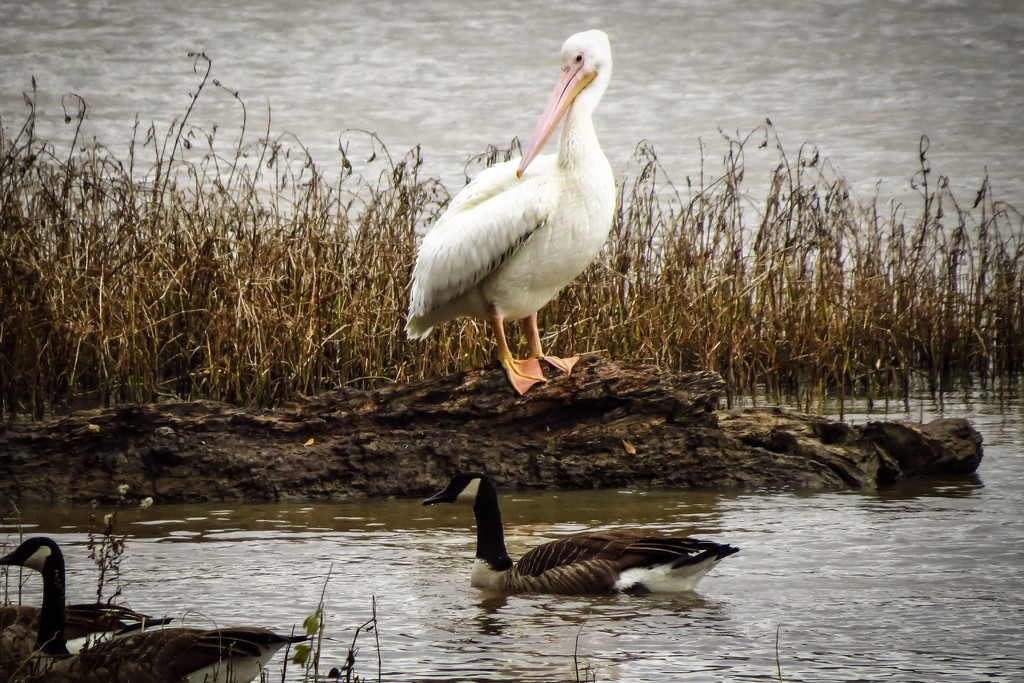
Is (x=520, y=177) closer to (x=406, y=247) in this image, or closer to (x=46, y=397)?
(x=406, y=247)

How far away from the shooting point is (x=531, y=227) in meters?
7.66

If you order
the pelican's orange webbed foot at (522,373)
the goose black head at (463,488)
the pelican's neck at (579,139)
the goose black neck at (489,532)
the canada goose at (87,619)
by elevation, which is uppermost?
the pelican's neck at (579,139)

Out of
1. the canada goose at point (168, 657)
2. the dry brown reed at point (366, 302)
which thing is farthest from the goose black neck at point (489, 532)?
the dry brown reed at point (366, 302)

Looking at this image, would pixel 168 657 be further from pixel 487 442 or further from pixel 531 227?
pixel 531 227

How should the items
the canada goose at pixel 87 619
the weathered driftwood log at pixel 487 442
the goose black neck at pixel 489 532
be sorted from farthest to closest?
the weathered driftwood log at pixel 487 442 < the goose black neck at pixel 489 532 < the canada goose at pixel 87 619

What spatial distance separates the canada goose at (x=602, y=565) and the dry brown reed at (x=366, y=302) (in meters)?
3.60

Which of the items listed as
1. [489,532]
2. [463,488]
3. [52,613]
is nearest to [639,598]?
[489,532]

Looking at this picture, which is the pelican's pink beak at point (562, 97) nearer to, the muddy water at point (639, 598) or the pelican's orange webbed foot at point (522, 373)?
the pelican's orange webbed foot at point (522, 373)

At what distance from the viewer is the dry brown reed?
9.43 meters

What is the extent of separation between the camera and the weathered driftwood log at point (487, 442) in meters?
7.57

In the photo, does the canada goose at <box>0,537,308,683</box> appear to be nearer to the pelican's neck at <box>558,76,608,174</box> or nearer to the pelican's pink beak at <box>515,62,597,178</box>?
the pelican's neck at <box>558,76,608,174</box>

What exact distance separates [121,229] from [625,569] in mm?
5853

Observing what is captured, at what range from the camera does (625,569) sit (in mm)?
5473

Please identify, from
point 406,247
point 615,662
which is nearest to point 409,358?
point 406,247
